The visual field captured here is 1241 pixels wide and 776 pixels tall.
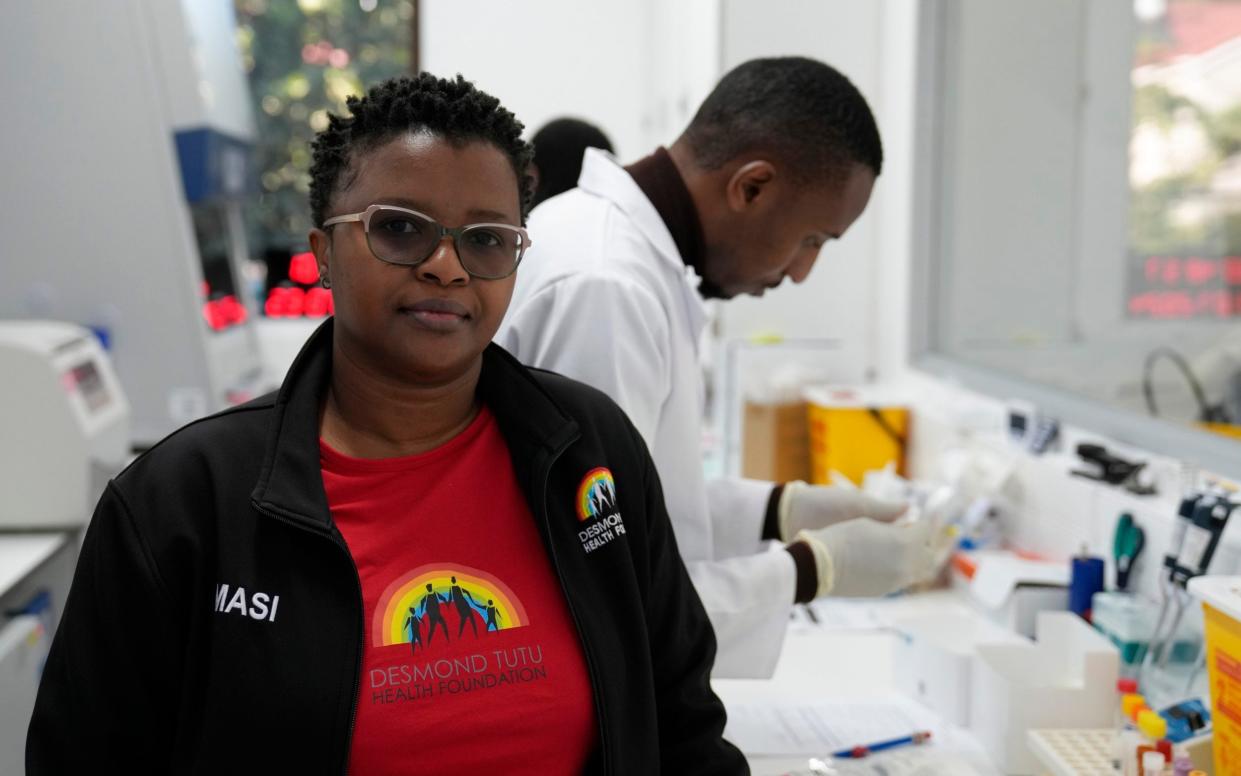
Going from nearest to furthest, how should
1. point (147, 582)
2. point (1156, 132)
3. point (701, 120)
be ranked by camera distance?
1. point (147, 582)
2. point (701, 120)
3. point (1156, 132)

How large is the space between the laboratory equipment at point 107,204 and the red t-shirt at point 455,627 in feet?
8.82

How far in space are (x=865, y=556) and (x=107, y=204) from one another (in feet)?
9.10

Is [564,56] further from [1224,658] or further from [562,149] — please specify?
[1224,658]

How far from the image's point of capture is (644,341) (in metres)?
1.37

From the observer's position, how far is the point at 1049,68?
293cm

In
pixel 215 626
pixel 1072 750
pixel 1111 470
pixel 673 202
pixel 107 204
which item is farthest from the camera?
pixel 107 204

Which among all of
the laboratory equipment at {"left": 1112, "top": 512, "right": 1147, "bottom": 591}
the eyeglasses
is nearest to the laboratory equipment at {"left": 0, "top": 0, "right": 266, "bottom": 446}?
the eyeglasses

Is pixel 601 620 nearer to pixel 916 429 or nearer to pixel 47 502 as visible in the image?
pixel 916 429

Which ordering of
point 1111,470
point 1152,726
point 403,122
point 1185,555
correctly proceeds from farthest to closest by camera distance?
point 1111,470 < point 1185,555 < point 1152,726 < point 403,122

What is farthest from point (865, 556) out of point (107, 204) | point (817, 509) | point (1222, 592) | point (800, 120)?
point (107, 204)

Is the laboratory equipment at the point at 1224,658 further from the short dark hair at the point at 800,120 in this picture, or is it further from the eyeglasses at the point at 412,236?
the eyeglasses at the point at 412,236

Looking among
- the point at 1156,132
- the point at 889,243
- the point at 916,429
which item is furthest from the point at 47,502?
the point at 1156,132

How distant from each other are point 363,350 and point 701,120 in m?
0.72

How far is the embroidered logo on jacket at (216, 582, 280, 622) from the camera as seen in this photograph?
3.14ft
